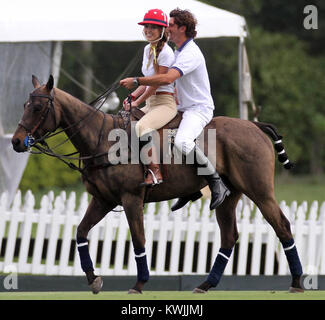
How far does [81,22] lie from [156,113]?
11.1ft

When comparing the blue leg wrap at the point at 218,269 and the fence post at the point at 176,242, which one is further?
the fence post at the point at 176,242

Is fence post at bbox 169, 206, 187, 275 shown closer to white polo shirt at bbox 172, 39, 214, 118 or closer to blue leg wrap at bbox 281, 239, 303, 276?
blue leg wrap at bbox 281, 239, 303, 276

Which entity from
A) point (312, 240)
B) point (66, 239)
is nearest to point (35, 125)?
point (66, 239)

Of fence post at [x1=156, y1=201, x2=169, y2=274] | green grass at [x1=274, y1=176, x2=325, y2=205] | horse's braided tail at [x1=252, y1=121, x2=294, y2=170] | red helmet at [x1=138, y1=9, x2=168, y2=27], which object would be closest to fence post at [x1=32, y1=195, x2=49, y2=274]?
fence post at [x1=156, y1=201, x2=169, y2=274]

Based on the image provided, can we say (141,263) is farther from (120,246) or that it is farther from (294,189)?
(294,189)

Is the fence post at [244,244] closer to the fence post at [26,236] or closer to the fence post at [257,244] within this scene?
the fence post at [257,244]

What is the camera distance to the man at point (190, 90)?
7.39m

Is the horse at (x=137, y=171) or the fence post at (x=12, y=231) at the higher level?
the horse at (x=137, y=171)

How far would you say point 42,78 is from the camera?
1095cm

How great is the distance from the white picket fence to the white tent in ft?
2.47

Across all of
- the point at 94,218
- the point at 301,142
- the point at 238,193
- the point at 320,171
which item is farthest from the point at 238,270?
the point at 320,171

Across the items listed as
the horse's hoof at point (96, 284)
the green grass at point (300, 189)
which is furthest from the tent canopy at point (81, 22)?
the green grass at point (300, 189)
